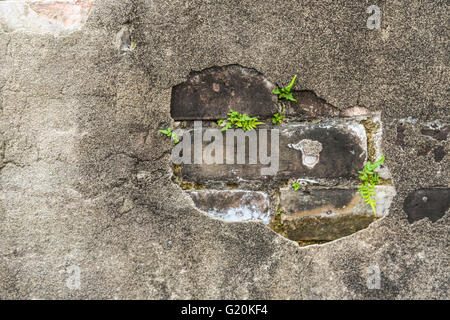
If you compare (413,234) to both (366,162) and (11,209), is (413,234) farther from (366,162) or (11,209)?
(11,209)

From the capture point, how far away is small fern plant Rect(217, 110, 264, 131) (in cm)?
114

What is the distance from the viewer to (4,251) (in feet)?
3.62

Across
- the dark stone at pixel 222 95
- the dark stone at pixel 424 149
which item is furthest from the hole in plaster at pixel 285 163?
the dark stone at pixel 424 149

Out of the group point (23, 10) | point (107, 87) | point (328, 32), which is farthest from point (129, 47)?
point (328, 32)

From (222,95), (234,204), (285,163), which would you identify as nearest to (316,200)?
(285,163)

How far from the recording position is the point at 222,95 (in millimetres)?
1145

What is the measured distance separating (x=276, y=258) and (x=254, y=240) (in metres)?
0.10

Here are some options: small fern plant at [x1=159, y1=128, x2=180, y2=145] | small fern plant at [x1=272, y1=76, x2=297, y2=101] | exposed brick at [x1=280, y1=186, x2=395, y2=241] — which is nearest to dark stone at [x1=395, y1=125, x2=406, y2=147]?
exposed brick at [x1=280, y1=186, x2=395, y2=241]

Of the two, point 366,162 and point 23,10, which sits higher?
point 23,10

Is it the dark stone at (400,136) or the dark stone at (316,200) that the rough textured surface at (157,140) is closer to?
the dark stone at (400,136)

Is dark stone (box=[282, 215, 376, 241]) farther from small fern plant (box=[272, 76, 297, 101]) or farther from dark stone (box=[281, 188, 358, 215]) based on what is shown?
small fern plant (box=[272, 76, 297, 101])

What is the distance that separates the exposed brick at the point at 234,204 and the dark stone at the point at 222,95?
270 mm

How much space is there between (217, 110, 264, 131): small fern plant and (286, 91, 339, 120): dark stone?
0.13 metres
